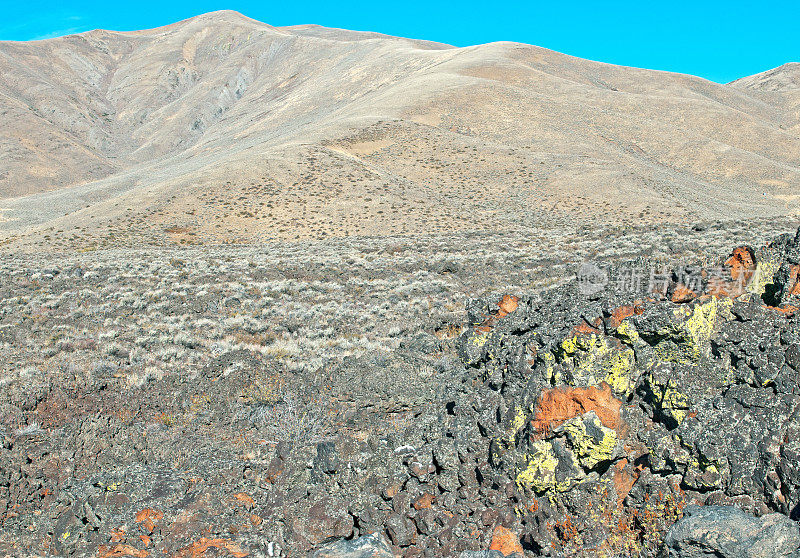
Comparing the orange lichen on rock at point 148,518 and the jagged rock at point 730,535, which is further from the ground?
the jagged rock at point 730,535

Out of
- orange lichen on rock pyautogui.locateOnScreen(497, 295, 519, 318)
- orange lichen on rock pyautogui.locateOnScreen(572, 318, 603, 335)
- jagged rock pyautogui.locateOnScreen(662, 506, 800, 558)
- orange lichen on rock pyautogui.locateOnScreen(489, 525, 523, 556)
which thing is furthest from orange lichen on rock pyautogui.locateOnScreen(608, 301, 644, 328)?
orange lichen on rock pyautogui.locateOnScreen(497, 295, 519, 318)

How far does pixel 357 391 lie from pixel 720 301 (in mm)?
4880

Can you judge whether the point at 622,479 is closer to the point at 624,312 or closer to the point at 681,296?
the point at 624,312

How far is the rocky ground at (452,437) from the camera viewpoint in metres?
4.72

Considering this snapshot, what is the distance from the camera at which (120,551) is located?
4.96 metres

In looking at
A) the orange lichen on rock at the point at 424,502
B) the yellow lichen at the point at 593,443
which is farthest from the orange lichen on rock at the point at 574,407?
the orange lichen on rock at the point at 424,502

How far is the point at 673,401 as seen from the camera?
5082mm

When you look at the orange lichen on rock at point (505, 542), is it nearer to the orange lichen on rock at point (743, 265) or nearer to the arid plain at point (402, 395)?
the arid plain at point (402, 395)

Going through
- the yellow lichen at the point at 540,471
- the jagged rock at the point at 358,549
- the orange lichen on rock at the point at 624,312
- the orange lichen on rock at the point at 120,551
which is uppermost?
the orange lichen on rock at the point at 624,312

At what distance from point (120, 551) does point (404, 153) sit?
4387cm

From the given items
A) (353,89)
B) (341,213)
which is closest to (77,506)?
(341,213)

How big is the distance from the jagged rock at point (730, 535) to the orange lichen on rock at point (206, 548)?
12.7ft

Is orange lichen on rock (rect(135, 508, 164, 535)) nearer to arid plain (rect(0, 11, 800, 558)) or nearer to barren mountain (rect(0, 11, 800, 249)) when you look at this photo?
arid plain (rect(0, 11, 800, 558))

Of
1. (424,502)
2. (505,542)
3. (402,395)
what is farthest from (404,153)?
(505,542)
